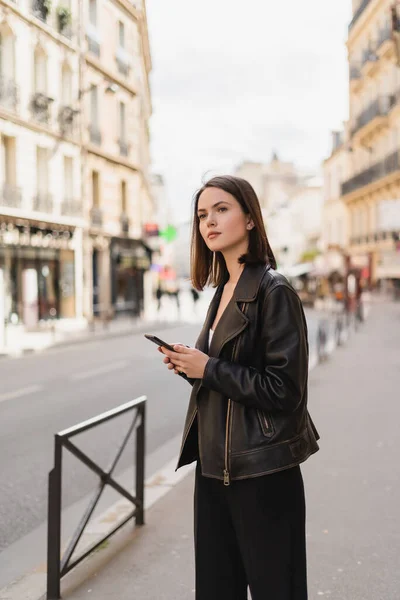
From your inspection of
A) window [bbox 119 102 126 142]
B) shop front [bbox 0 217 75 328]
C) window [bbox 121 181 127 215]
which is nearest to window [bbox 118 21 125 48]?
window [bbox 119 102 126 142]

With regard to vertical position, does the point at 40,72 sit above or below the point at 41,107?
above

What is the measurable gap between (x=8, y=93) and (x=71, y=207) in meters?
5.18

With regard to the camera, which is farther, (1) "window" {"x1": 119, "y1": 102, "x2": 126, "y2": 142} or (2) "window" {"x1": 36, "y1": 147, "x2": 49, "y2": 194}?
(1) "window" {"x1": 119, "y1": 102, "x2": 126, "y2": 142}

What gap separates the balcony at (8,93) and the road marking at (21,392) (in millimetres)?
12649

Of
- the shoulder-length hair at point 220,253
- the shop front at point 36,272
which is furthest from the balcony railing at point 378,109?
the shoulder-length hair at point 220,253

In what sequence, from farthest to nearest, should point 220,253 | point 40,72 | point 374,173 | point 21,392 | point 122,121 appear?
1. point 374,173
2. point 122,121
3. point 40,72
4. point 21,392
5. point 220,253

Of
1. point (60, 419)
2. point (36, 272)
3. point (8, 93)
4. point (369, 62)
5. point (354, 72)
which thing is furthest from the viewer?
point (354, 72)

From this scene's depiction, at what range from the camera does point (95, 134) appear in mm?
27406

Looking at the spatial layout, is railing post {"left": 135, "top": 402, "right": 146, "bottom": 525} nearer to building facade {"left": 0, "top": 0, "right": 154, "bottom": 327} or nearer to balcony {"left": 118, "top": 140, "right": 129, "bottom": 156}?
building facade {"left": 0, "top": 0, "right": 154, "bottom": 327}

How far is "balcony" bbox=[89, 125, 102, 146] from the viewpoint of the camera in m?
27.0

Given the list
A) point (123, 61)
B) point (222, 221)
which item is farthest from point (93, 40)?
point (222, 221)

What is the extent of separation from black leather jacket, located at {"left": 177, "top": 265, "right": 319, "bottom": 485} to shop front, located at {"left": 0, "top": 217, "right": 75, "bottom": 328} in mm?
19443

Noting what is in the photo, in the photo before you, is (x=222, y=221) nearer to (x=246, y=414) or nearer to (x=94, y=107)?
(x=246, y=414)

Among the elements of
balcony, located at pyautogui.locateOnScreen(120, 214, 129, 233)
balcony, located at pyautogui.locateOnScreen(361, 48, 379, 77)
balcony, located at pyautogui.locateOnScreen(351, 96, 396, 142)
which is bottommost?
balcony, located at pyautogui.locateOnScreen(120, 214, 129, 233)
